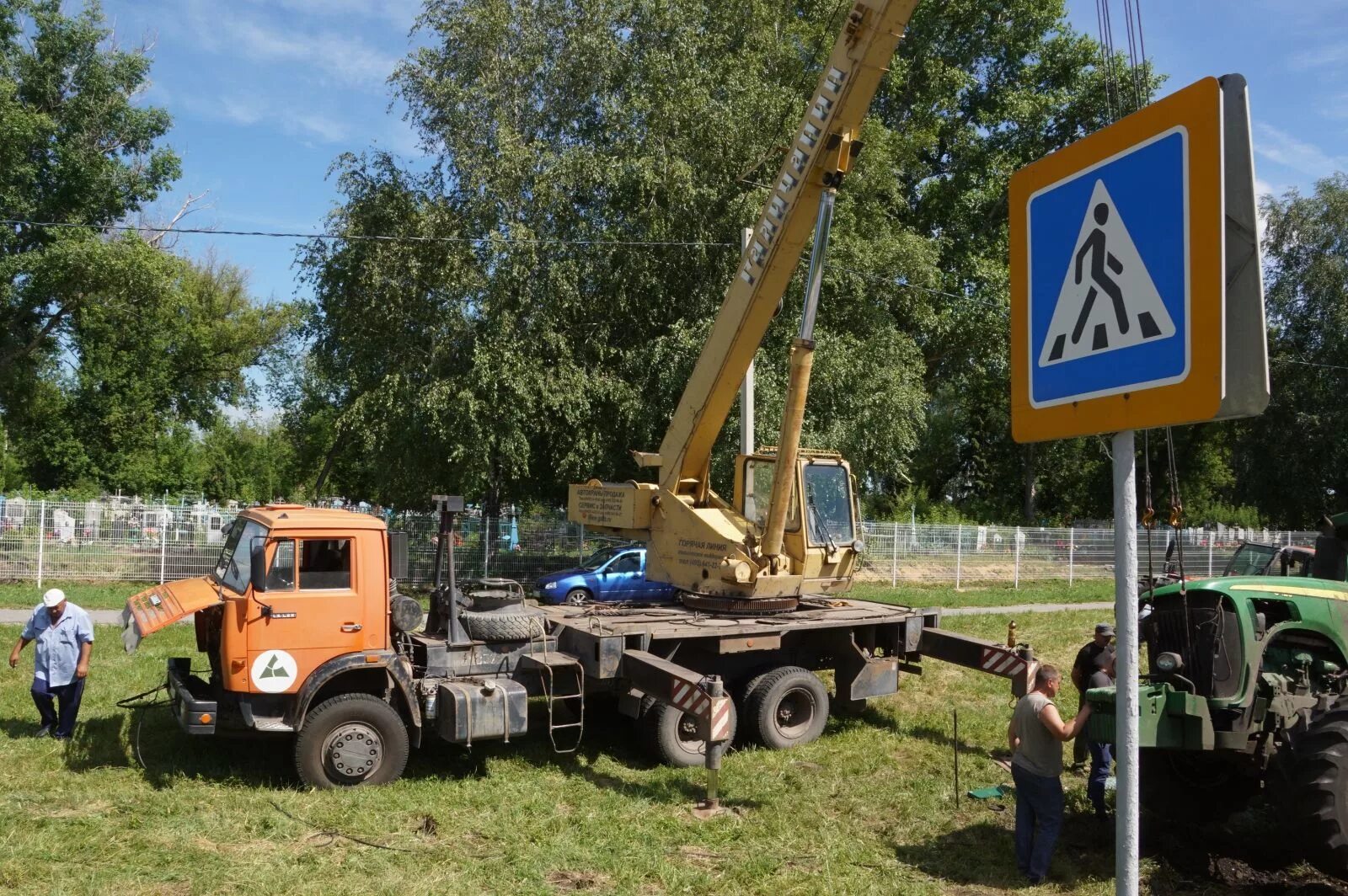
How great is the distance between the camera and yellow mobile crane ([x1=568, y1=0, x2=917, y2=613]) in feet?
33.2

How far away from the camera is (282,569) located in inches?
334

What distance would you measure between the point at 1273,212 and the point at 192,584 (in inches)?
1652

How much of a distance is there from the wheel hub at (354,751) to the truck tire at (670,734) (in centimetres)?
242

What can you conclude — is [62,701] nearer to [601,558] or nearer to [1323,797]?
[1323,797]

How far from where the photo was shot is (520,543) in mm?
22641

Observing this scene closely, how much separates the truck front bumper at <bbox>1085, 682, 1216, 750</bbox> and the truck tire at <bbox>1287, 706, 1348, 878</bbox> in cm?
51

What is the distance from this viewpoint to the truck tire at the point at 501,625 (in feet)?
30.6

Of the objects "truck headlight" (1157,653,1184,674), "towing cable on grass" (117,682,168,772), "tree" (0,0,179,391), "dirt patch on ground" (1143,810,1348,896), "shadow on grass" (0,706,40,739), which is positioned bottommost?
"dirt patch on ground" (1143,810,1348,896)

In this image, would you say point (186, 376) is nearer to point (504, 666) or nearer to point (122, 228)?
point (122, 228)

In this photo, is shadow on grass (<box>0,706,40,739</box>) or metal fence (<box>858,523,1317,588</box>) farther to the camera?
metal fence (<box>858,523,1317,588</box>)

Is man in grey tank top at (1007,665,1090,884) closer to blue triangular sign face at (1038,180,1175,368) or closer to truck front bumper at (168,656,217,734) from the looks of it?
blue triangular sign face at (1038,180,1175,368)

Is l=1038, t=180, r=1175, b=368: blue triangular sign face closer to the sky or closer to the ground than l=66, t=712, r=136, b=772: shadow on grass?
closer to the sky

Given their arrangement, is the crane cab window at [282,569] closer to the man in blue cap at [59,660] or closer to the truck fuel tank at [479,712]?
the truck fuel tank at [479,712]

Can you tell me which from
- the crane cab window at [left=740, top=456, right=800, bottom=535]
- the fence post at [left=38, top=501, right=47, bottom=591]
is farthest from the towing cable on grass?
the fence post at [left=38, top=501, right=47, bottom=591]
